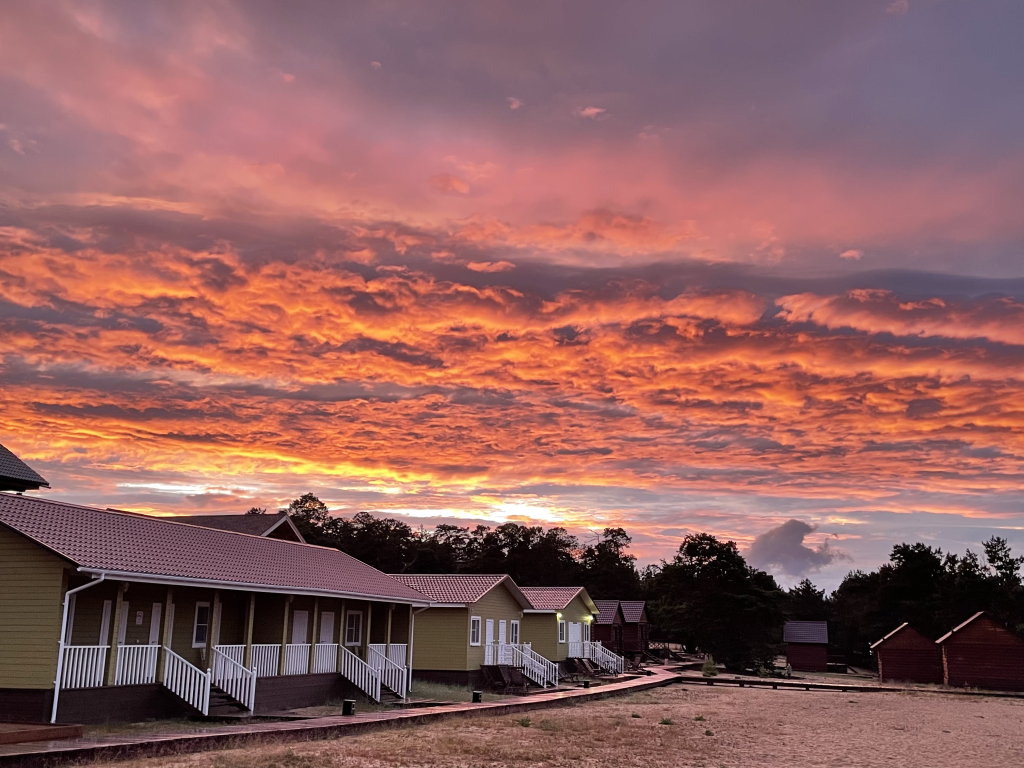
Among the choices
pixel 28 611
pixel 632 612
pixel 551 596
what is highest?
pixel 551 596

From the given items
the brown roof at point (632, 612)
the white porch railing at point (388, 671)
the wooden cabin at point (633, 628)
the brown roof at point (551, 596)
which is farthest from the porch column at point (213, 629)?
the brown roof at point (632, 612)

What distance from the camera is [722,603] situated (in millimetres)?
66938

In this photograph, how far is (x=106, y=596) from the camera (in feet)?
66.2

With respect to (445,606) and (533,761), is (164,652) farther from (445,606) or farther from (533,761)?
(445,606)

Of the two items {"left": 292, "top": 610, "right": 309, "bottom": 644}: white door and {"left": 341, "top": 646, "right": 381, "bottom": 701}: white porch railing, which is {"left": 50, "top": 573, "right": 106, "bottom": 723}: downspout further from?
{"left": 341, "top": 646, "right": 381, "bottom": 701}: white porch railing

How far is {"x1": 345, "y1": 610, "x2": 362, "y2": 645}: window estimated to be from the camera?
29656 millimetres

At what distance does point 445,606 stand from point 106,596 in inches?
697

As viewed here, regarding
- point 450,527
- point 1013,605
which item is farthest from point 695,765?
point 450,527

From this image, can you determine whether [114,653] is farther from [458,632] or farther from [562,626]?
[562,626]

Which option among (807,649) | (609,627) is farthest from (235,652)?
(807,649)

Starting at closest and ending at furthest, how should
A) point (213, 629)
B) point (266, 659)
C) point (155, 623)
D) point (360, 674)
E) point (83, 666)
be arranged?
point (83, 666) < point (155, 623) < point (213, 629) < point (266, 659) < point (360, 674)

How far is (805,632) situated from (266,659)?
5586cm

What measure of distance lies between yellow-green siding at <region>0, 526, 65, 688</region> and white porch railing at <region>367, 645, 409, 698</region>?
12.8 m

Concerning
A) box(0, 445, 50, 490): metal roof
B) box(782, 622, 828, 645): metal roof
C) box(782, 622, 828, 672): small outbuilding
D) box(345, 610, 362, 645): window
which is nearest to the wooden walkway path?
box(345, 610, 362, 645): window
